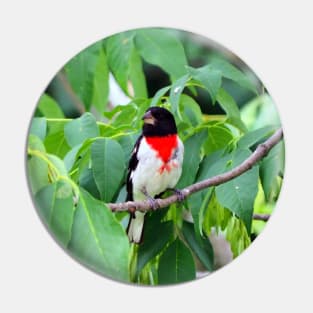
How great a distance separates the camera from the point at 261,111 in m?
2.34

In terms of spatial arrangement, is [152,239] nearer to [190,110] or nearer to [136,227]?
[136,227]

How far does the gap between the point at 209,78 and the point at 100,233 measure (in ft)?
1.63

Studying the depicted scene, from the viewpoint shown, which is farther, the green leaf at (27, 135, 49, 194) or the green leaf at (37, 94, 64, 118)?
the green leaf at (37, 94, 64, 118)

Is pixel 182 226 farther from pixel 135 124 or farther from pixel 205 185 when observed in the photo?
pixel 135 124

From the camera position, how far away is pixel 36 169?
7.09 feet

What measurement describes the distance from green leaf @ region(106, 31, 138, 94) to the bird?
0.17 m

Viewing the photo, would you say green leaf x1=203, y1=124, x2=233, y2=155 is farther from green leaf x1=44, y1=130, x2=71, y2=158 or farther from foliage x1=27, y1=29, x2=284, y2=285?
green leaf x1=44, y1=130, x2=71, y2=158

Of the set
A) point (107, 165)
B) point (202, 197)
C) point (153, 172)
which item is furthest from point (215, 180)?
point (107, 165)

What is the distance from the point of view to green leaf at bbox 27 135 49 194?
2.15 m

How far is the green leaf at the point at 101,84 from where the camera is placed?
238 cm

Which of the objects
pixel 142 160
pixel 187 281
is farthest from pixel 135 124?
pixel 187 281

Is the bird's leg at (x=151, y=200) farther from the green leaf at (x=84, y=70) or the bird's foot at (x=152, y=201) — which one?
the green leaf at (x=84, y=70)

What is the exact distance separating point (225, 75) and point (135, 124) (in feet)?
0.91

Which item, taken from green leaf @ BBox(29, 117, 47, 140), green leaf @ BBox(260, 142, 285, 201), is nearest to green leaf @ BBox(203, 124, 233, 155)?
green leaf @ BBox(260, 142, 285, 201)
